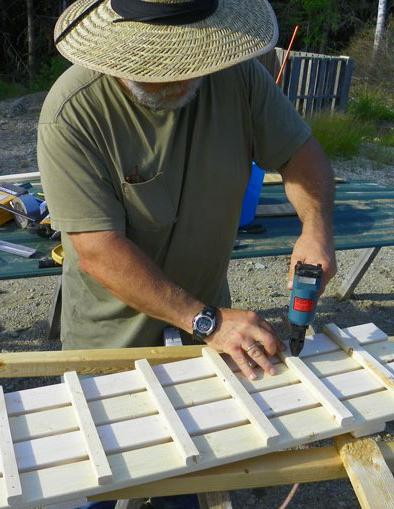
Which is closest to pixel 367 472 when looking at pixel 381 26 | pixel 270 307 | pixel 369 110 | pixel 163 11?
pixel 163 11

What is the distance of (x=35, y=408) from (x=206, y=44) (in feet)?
4.20

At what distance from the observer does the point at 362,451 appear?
1817mm

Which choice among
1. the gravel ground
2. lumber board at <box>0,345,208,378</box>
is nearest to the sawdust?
lumber board at <box>0,345,208,378</box>

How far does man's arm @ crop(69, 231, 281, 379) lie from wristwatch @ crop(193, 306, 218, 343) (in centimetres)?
2

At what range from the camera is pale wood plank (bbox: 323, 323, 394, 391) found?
204 centimetres

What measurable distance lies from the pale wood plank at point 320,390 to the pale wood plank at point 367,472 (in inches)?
3.2

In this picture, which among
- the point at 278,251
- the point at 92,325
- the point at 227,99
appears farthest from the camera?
the point at 278,251

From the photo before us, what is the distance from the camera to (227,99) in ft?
7.70

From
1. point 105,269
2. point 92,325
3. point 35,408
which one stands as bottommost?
point 92,325

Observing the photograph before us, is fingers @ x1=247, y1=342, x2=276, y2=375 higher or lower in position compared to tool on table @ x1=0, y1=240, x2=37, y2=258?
higher

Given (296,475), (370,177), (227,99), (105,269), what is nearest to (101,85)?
(227,99)

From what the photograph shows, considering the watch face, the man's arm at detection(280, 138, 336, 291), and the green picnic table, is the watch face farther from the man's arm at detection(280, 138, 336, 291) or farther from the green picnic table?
the green picnic table

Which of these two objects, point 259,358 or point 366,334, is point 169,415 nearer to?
point 259,358

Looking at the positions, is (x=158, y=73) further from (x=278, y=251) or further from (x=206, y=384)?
(x=278, y=251)
